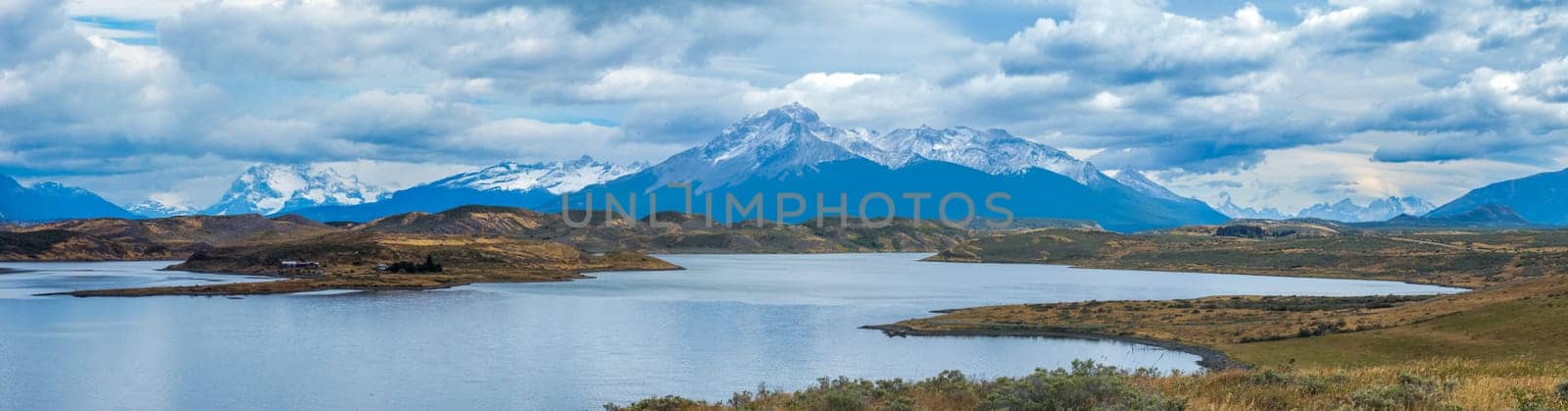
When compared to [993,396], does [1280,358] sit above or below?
below

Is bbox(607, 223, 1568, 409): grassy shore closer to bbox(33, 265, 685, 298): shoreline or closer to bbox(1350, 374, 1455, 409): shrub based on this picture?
bbox(1350, 374, 1455, 409): shrub

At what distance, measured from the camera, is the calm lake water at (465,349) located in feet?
177

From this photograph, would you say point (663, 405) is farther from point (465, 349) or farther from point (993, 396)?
point (465, 349)

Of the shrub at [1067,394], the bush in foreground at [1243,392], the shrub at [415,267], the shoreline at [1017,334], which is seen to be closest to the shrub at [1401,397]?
the bush in foreground at [1243,392]

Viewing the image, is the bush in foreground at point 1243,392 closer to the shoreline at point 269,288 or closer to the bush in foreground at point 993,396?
the bush in foreground at point 993,396

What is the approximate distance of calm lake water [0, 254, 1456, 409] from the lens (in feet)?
177

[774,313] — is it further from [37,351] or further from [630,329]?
[37,351]

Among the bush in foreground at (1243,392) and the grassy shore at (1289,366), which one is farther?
the grassy shore at (1289,366)

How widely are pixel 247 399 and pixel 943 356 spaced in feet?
135

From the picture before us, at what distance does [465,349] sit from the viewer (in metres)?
73.8

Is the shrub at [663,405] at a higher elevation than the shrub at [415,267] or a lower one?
lower

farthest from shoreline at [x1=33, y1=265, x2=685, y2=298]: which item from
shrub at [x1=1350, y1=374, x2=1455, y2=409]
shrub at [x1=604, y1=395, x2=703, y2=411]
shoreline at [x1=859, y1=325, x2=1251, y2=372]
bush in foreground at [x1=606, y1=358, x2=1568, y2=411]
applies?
shrub at [x1=1350, y1=374, x2=1455, y2=409]

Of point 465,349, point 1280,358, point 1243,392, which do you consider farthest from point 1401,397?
point 465,349

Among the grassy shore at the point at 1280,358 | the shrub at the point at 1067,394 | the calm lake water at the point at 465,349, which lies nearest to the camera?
the shrub at the point at 1067,394
